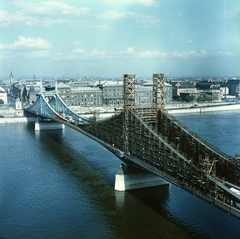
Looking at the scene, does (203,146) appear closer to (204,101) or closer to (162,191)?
(162,191)

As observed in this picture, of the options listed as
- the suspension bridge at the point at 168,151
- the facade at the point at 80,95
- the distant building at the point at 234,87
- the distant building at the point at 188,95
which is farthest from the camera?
the distant building at the point at 234,87

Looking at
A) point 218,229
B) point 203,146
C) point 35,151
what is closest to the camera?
point 218,229

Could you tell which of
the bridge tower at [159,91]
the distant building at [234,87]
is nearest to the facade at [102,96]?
the distant building at [234,87]

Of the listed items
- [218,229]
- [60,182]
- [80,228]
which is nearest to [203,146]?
[218,229]

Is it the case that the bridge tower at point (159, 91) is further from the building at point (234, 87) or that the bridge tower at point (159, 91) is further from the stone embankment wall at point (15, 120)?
the building at point (234, 87)

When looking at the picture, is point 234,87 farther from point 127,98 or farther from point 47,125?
point 127,98

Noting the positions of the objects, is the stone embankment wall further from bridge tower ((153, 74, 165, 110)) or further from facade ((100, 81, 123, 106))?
bridge tower ((153, 74, 165, 110))

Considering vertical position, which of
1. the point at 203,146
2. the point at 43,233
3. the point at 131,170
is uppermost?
the point at 203,146
